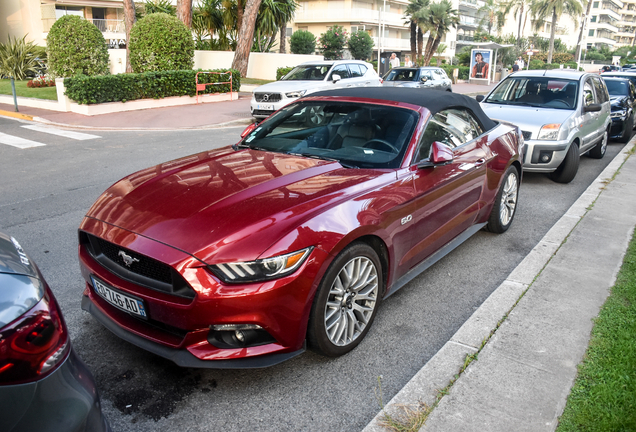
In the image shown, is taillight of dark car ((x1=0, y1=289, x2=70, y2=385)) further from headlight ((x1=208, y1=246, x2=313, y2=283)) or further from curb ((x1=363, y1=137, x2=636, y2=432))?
curb ((x1=363, y1=137, x2=636, y2=432))

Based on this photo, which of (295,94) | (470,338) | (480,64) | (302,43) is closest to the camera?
(470,338)

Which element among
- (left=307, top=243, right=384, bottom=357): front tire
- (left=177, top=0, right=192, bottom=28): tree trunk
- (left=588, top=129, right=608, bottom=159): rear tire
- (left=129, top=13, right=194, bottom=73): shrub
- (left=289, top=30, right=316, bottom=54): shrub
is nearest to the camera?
(left=307, top=243, right=384, bottom=357): front tire

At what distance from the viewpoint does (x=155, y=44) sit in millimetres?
18516

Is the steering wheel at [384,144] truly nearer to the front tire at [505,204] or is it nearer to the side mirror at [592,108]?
the front tire at [505,204]

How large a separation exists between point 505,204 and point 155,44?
635 inches

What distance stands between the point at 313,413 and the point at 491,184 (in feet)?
10.3

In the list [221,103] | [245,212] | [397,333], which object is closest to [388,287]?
[397,333]

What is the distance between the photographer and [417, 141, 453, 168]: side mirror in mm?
3930

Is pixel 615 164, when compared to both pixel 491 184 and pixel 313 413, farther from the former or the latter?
pixel 313 413

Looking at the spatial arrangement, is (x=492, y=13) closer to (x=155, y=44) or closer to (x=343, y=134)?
(x=155, y=44)

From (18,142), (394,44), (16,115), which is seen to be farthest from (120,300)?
(394,44)

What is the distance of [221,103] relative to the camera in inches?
782

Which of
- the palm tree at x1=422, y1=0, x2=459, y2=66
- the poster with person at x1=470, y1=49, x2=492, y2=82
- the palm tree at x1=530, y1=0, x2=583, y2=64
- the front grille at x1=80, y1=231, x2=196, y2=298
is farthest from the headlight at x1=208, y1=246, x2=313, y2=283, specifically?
the palm tree at x1=530, y1=0, x2=583, y2=64

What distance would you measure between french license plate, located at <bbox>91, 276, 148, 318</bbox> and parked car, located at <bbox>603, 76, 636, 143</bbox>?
12.4 m
